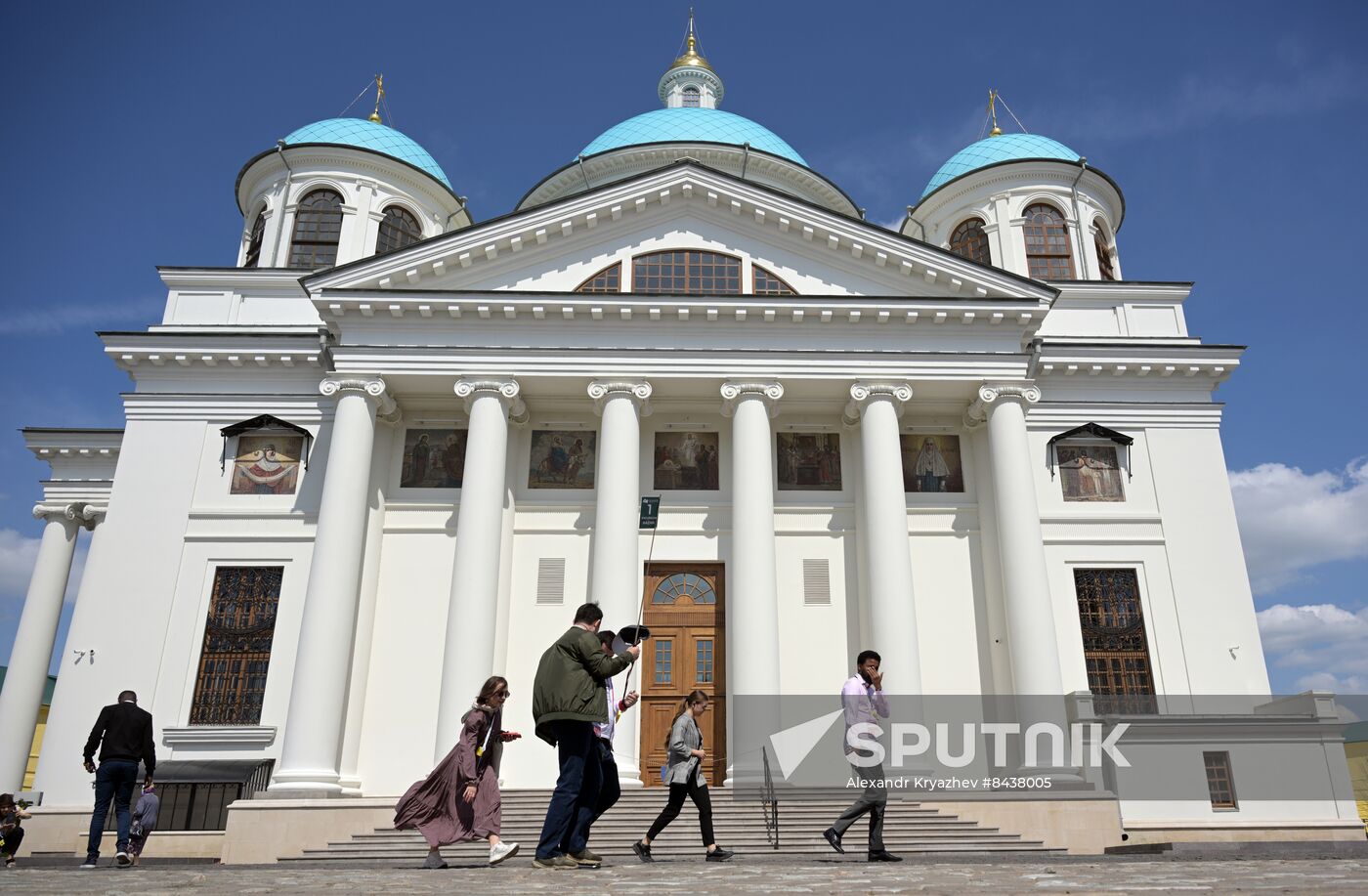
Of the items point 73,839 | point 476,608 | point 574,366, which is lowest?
point 73,839

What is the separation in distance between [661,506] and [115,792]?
10.3 m

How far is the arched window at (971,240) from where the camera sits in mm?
23906

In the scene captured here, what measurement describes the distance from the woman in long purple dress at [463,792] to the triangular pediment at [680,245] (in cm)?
1118

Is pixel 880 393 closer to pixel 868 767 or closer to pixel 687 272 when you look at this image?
pixel 687 272

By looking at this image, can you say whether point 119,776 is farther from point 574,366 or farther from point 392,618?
point 574,366

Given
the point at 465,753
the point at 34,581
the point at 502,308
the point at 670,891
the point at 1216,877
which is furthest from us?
the point at 34,581

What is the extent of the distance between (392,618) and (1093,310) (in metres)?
15.4

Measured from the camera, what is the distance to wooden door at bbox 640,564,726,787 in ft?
57.9

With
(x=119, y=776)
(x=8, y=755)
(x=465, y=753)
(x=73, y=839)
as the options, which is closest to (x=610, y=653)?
(x=465, y=753)

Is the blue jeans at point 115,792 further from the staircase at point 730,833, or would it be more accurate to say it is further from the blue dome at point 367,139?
the blue dome at point 367,139

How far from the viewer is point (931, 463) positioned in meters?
19.6

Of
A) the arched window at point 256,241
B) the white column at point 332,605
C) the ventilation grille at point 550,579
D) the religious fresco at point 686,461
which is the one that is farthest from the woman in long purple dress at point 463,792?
the arched window at point 256,241

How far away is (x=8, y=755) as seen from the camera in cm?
2109

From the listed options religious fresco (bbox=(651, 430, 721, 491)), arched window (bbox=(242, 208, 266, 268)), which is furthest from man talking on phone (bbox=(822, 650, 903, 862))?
arched window (bbox=(242, 208, 266, 268))
